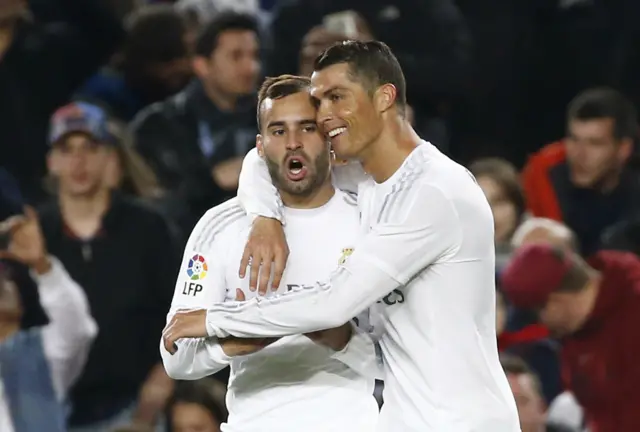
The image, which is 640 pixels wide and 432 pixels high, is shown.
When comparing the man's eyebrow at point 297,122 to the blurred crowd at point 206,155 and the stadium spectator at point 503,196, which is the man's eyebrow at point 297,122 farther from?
the stadium spectator at point 503,196

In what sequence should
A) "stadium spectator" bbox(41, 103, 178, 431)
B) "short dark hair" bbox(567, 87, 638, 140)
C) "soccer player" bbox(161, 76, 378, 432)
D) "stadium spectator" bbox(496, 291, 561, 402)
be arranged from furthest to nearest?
"short dark hair" bbox(567, 87, 638, 140) → "stadium spectator" bbox(496, 291, 561, 402) → "stadium spectator" bbox(41, 103, 178, 431) → "soccer player" bbox(161, 76, 378, 432)

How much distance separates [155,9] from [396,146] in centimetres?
347

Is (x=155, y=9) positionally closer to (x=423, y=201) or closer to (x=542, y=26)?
(x=542, y=26)

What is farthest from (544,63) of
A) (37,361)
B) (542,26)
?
(37,361)

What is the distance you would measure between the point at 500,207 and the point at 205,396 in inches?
70.9

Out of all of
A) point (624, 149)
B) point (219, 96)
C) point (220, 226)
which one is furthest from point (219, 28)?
point (220, 226)

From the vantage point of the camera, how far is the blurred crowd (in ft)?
20.5

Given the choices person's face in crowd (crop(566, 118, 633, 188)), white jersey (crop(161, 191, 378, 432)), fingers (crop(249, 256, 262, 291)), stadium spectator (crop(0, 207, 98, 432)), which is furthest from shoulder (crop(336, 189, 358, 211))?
person's face in crowd (crop(566, 118, 633, 188))

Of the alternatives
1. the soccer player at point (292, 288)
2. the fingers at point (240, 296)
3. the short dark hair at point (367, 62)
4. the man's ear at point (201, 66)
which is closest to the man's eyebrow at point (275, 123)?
the soccer player at point (292, 288)

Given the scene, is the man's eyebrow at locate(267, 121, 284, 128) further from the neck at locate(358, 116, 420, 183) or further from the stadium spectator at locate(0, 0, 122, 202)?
the stadium spectator at locate(0, 0, 122, 202)

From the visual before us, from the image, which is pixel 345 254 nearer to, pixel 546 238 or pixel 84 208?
pixel 84 208

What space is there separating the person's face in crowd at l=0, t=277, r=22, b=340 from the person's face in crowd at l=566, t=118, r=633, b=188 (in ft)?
9.06

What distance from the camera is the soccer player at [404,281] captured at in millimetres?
4051

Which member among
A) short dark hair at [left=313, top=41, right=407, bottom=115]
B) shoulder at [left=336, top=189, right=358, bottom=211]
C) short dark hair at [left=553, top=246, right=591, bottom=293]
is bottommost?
short dark hair at [left=553, top=246, right=591, bottom=293]
